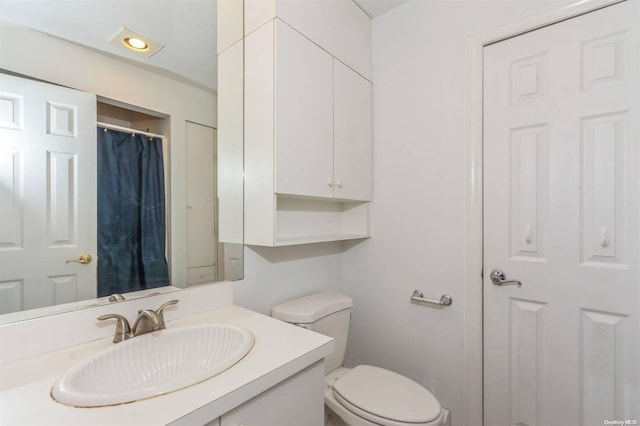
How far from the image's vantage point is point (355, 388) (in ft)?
4.25

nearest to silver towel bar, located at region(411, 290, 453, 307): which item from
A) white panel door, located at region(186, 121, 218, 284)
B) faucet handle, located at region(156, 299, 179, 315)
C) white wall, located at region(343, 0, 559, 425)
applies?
white wall, located at region(343, 0, 559, 425)

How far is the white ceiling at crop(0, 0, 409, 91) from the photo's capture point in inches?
35.5

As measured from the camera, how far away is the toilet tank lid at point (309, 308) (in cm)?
137

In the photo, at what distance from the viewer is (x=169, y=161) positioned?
1180 mm

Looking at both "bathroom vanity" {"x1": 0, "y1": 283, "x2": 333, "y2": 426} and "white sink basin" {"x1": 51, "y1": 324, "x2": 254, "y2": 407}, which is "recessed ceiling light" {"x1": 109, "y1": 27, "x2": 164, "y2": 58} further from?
"white sink basin" {"x1": 51, "y1": 324, "x2": 254, "y2": 407}

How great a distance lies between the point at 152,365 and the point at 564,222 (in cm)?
167

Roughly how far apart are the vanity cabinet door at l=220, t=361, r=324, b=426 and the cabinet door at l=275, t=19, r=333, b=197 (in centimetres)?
71

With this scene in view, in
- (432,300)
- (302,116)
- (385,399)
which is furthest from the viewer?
(432,300)

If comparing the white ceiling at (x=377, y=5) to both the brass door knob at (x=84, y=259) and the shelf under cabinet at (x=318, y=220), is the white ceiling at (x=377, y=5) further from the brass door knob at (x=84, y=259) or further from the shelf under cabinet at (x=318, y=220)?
the brass door knob at (x=84, y=259)

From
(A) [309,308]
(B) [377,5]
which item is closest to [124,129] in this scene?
(A) [309,308]

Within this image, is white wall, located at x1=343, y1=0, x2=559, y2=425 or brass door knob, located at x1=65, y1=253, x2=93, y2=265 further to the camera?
white wall, located at x1=343, y1=0, x2=559, y2=425

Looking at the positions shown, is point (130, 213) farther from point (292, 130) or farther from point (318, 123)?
point (318, 123)

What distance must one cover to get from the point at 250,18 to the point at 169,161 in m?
0.74

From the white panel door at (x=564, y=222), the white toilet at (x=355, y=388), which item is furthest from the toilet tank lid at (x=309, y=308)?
the white panel door at (x=564, y=222)
